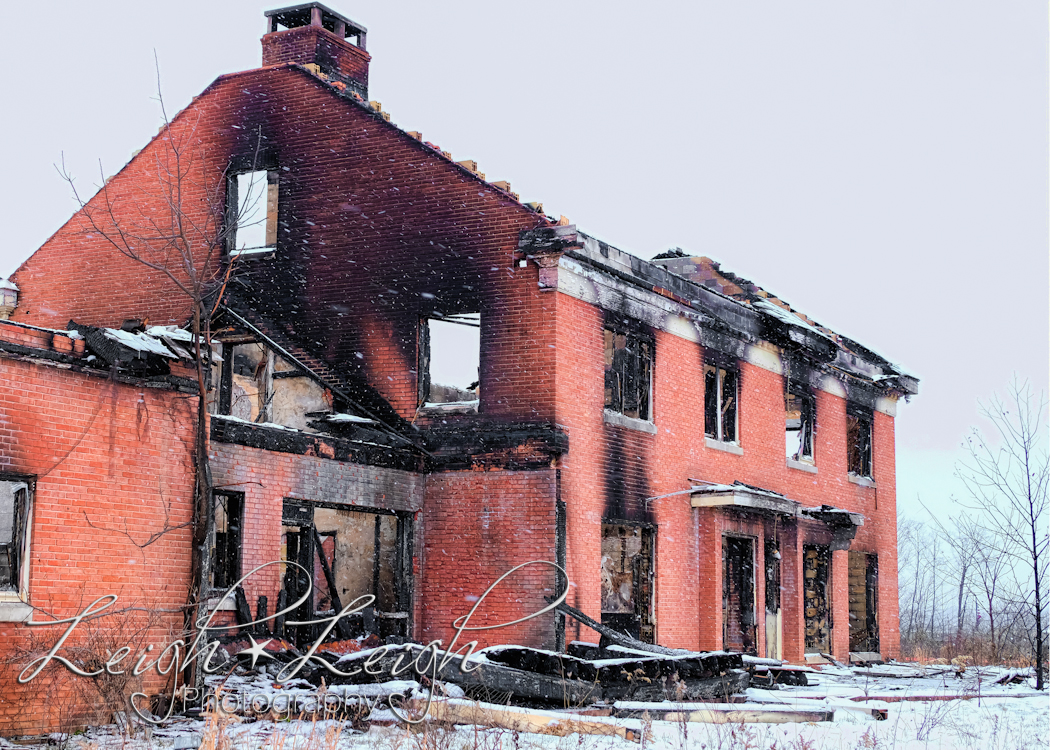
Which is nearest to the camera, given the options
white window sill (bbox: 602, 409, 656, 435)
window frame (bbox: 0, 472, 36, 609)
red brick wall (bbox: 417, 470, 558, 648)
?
window frame (bbox: 0, 472, 36, 609)

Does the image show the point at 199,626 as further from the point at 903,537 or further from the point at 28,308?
the point at 903,537

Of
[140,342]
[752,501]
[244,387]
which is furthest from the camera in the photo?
[244,387]

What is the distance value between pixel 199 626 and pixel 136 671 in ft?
4.41

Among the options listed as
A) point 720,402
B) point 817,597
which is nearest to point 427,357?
point 720,402

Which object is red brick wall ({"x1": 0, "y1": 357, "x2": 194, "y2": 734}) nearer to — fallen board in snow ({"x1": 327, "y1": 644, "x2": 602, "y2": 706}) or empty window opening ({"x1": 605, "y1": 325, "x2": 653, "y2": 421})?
fallen board in snow ({"x1": 327, "y1": 644, "x2": 602, "y2": 706})

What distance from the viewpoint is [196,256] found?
70.8 feet

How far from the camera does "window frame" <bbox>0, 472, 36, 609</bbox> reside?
12.3 metres

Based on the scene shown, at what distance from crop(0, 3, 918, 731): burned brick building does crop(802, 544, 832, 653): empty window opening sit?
0.31m

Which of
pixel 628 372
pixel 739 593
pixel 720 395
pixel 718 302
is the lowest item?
pixel 739 593

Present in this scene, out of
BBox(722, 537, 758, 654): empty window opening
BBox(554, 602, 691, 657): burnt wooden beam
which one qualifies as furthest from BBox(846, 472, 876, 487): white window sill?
BBox(554, 602, 691, 657): burnt wooden beam

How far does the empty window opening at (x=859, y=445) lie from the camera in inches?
1125

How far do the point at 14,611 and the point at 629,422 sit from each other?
1045 cm

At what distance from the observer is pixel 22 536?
12398mm

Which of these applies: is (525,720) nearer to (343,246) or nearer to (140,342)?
(140,342)
